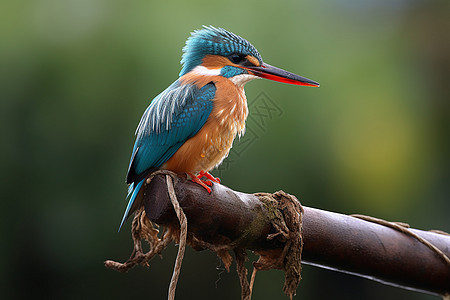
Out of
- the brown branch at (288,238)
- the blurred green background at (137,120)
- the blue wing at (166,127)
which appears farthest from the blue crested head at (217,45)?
the blurred green background at (137,120)

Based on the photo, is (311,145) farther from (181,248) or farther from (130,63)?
(181,248)

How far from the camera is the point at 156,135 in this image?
1530 mm

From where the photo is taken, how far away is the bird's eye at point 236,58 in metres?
1.81

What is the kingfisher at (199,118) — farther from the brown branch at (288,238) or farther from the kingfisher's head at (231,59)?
the brown branch at (288,238)

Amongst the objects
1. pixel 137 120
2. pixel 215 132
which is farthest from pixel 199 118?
pixel 137 120

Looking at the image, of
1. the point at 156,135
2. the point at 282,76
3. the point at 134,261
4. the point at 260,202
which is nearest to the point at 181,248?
the point at 134,261

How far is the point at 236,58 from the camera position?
181 centimetres

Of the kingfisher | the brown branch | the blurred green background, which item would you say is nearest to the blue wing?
the kingfisher

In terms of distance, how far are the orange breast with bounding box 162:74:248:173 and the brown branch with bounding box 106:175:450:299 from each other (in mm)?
223

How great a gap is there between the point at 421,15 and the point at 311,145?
56.1 inches

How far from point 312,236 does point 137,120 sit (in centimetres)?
187

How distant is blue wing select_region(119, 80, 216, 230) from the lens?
1.47 meters

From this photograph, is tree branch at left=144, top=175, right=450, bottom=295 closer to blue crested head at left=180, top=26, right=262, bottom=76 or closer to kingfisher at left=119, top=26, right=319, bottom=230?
kingfisher at left=119, top=26, right=319, bottom=230

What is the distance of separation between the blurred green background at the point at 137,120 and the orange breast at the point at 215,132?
49.5 inches
